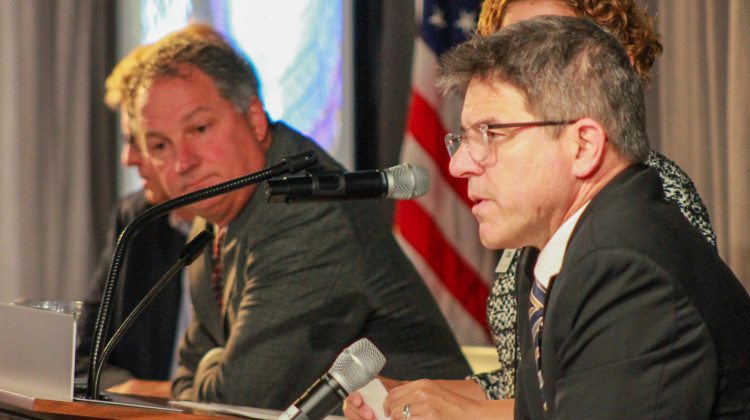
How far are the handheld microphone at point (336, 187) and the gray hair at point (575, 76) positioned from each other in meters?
0.28

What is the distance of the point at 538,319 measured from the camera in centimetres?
127

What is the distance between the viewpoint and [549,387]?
1141mm

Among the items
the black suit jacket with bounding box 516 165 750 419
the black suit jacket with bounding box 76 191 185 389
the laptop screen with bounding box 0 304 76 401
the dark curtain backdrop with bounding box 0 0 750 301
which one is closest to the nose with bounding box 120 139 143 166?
the black suit jacket with bounding box 76 191 185 389

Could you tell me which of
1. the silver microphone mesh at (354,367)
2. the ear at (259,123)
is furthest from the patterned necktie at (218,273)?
the silver microphone mesh at (354,367)

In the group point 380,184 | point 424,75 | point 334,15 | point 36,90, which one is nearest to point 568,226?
point 380,184

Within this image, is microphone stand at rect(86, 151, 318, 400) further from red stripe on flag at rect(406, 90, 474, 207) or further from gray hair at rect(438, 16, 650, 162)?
red stripe on flag at rect(406, 90, 474, 207)

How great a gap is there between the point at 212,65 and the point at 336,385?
1.56 m

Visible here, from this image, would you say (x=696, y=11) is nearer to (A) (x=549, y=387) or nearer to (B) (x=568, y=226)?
(B) (x=568, y=226)

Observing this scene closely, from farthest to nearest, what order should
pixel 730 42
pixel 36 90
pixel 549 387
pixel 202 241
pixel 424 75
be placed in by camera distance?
pixel 36 90 → pixel 424 75 → pixel 730 42 → pixel 202 241 → pixel 549 387

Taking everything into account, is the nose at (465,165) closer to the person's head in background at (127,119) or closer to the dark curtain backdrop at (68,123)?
the person's head in background at (127,119)

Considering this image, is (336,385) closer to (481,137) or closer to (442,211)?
(481,137)

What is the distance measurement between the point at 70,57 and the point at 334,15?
167cm

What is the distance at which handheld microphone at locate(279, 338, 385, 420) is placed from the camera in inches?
48.8

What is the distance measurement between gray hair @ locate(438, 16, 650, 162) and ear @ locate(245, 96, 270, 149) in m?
1.39
